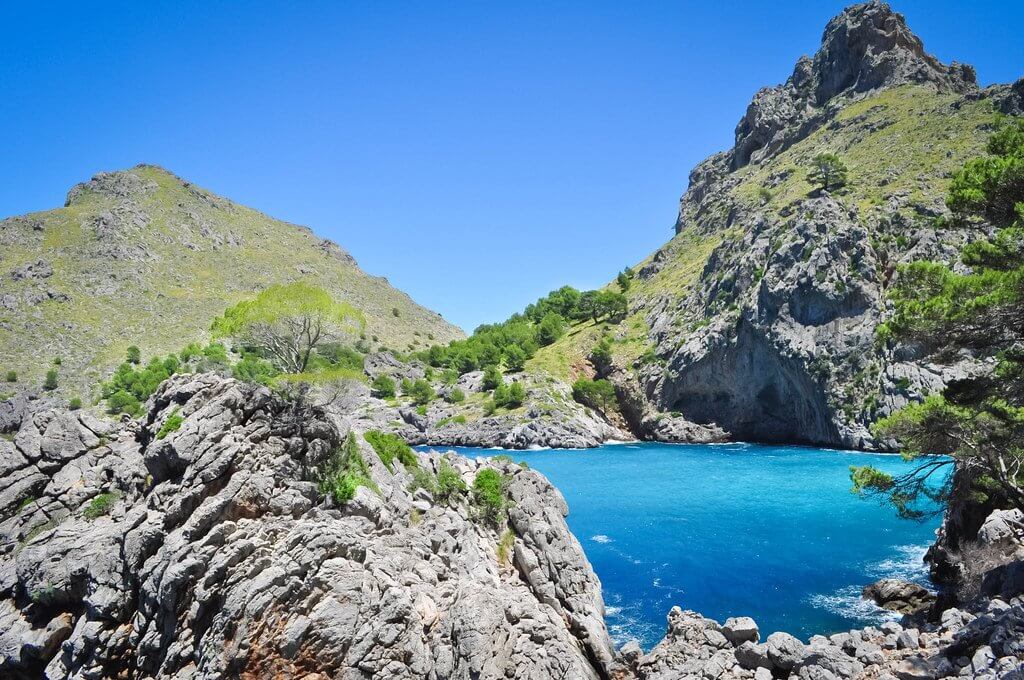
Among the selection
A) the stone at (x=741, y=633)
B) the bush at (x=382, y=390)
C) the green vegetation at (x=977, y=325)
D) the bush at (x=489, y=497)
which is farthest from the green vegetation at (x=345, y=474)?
the bush at (x=382, y=390)

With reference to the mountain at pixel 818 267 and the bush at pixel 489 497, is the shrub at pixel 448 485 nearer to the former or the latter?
the bush at pixel 489 497

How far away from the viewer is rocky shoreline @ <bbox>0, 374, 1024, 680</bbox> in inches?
475

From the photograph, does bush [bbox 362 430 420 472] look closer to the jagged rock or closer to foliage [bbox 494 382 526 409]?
the jagged rock

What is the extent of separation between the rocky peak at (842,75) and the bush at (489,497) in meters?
127

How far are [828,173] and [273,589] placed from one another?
335 feet

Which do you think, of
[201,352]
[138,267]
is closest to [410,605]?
[201,352]

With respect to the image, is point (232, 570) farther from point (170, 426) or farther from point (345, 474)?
point (170, 426)

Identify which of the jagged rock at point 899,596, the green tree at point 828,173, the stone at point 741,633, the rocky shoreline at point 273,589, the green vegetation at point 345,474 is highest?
the green tree at point 828,173

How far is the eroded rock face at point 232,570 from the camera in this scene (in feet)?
39.8

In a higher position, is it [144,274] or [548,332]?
[144,274]

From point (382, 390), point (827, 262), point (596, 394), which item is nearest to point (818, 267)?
point (827, 262)

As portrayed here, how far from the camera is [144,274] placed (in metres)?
112

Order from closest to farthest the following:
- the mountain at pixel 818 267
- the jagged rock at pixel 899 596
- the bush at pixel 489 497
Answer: the jagged rock at pixel 899 596
the bush at pixel 489 497
the mountain at pixel 818 267

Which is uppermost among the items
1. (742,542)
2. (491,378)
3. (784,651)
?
(491,378)
